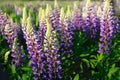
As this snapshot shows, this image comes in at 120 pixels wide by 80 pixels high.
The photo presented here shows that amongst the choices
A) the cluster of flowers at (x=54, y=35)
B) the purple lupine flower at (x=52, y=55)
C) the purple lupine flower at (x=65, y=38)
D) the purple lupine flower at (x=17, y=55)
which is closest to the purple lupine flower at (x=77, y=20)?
the cluster of flowers at (x=54, y=35)

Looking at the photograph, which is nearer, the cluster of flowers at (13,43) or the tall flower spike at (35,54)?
the tall flower spike at (35,54)

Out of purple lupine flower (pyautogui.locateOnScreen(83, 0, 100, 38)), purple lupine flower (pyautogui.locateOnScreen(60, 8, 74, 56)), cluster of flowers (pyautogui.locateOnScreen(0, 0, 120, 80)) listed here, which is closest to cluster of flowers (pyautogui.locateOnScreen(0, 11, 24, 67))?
cluster of flowers (pyautogui.locateOnScreen(0, 0, 120, 80))

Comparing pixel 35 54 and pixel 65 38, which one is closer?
pixel 35 54

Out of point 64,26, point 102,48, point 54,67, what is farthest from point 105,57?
point 54,67

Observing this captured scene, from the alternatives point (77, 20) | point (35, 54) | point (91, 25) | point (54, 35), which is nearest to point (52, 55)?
point (35, 54)

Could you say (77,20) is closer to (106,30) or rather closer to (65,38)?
(106,30)

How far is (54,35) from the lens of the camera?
8906 mm

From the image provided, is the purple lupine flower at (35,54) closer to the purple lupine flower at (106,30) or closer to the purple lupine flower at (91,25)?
the purple lupine flower at (106,30)

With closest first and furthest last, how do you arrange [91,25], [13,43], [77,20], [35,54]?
1. [35,54]
2. [13,43]
3. [91,25]
4. [77,20]

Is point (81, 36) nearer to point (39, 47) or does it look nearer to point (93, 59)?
point (93, 59)

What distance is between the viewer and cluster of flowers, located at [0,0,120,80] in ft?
27.2

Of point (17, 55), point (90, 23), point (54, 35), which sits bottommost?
point (17, 55)

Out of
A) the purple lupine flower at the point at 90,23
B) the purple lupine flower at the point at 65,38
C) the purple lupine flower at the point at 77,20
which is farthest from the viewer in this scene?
the purple lupine flower at the point at 77,20

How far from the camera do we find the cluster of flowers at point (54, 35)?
829 cm
